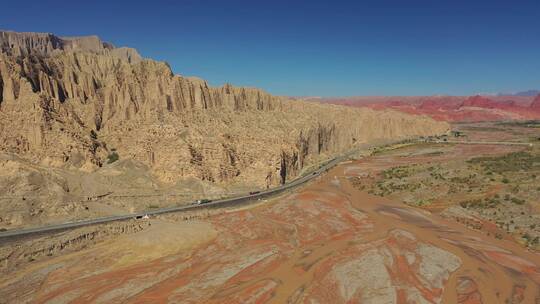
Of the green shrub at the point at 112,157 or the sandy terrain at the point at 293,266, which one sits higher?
the green shrub at the point at 112,157

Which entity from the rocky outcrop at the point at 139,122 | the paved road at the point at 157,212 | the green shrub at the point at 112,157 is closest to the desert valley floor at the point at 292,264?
the paved road at the point at 157,212

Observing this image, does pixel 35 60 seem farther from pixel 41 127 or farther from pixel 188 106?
pixel 188 106

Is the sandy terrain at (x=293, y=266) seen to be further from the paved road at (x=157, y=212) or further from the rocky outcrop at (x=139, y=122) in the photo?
the rocky outcrop at (x=139, y=122)

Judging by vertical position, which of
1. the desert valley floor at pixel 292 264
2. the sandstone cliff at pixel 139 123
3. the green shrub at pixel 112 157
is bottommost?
the desert valley floor at pixel 292 264

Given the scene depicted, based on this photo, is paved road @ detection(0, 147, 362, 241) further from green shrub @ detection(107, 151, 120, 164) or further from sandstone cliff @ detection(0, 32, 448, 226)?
green shrub @ detection(107, 151, 120, 164)

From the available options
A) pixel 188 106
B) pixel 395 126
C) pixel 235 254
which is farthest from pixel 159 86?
pixel 395 126

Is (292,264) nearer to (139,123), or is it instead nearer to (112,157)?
(112,157)

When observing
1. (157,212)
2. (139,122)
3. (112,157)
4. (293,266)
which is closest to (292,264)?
(293,266)

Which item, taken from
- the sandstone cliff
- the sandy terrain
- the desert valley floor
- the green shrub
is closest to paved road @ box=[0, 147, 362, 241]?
the sandstone cliff
